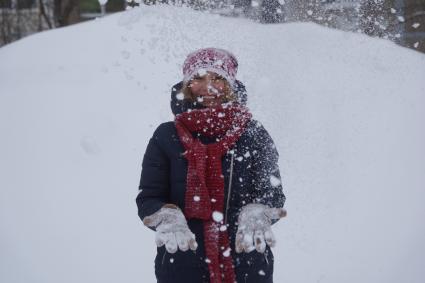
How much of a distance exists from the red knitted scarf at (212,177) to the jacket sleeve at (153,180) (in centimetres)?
10

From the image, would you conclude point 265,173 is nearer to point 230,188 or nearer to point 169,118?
point 230,188

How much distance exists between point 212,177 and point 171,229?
24 cm

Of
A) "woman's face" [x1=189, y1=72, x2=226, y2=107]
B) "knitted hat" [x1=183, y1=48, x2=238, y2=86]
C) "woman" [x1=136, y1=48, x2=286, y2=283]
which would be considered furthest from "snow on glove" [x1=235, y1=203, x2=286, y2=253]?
"knitted hat" [x1=183, y1=48, x2=238, y2=86]

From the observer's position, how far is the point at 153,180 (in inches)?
68.8

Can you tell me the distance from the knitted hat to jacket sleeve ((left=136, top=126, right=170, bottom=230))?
30 cm

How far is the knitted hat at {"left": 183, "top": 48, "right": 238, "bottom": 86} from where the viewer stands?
188 centimetres

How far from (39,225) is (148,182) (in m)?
2.34

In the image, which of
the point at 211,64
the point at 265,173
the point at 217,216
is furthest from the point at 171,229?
the point at 211,64

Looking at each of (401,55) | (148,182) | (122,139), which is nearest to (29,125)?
(122,139)

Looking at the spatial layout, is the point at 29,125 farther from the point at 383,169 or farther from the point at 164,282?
the point at 164,282

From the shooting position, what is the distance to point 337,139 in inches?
194

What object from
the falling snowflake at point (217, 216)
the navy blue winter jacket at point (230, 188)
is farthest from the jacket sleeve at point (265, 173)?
the falling snowflake at point (217, 216)

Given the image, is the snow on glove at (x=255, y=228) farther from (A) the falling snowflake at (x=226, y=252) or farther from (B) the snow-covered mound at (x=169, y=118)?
(B) the snow-covered mound at (x=169, y=118)

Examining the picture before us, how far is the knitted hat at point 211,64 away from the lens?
1881mm
